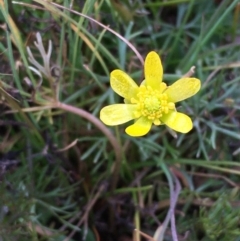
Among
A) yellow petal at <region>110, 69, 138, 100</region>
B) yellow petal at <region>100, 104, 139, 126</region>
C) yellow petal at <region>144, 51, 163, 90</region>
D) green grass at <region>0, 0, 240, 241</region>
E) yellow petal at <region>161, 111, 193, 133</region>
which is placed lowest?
green grass at <region>0, 0, 240, 241</region>

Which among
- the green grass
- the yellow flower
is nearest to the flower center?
the yellow flower

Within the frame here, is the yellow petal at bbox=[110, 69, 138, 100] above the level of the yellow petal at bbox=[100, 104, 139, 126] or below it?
above

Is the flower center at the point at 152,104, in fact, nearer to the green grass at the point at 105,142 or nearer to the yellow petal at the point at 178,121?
the yellow petal at the point at 178,121

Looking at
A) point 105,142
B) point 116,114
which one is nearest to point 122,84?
point 116,114

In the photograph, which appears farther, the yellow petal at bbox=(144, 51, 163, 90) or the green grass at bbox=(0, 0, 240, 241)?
the green grass at bbox=(0, 0, 240, 241)

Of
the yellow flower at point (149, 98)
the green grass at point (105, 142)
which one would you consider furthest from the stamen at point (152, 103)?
the green grass at point (105, 142)

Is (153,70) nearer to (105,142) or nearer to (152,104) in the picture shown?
(152,104)

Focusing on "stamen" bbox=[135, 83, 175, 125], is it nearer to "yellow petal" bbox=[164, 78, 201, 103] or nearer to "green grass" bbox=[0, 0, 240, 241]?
"yellow petal" bbox=[164, 78, 201, 103]

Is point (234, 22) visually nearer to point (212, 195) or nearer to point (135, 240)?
point (212, 195)
